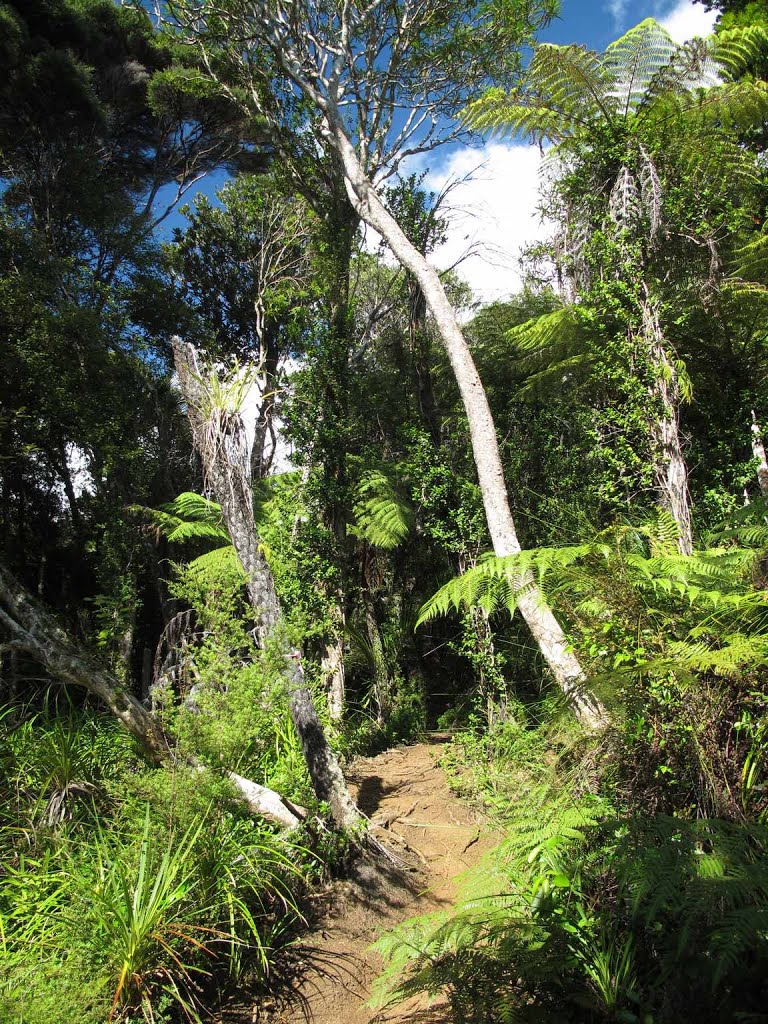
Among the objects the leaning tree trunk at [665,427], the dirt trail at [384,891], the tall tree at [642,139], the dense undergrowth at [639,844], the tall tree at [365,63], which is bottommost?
the dirt trail at [384,891]

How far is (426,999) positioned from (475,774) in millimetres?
2683

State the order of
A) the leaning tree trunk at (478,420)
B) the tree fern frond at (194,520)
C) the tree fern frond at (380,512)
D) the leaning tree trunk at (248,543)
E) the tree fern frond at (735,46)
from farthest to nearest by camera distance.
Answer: the tree fern frond at (194,520)
the tree fern frond at (380,512)
the tree fern frond at (735,46)
the leaning tree trunk at (478,420)
the leaning tree trunk at (248,543)

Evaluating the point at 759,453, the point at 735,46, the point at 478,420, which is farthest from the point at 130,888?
the point at 735,46

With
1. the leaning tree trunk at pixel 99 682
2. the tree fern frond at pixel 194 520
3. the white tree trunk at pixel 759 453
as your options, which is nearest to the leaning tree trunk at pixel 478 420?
the leaning tree trunk at pixel 99 682

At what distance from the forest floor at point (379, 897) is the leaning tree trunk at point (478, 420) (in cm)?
140

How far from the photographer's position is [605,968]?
1.80 metres

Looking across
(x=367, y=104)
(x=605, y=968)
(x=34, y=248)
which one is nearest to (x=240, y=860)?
(x=605, y=968)

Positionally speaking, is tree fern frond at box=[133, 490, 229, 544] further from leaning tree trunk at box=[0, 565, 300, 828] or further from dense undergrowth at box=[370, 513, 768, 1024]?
dense undergrowth at box=[370, 513, 768, 1024]

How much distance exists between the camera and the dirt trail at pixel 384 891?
2869mm

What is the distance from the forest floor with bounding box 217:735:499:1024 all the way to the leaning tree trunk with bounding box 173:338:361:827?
1.47 feet

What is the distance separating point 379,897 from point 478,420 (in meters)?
3.51

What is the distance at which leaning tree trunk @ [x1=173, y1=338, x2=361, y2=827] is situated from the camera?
392 centimetres

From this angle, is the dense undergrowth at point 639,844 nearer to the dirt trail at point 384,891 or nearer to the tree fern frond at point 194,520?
the dirt trail at point 384,891

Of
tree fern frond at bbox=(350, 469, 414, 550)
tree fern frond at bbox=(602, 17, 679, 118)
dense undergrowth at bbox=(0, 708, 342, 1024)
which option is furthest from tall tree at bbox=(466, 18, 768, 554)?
dense undergrowth at bbox=(0, 708, 342, 1024)
